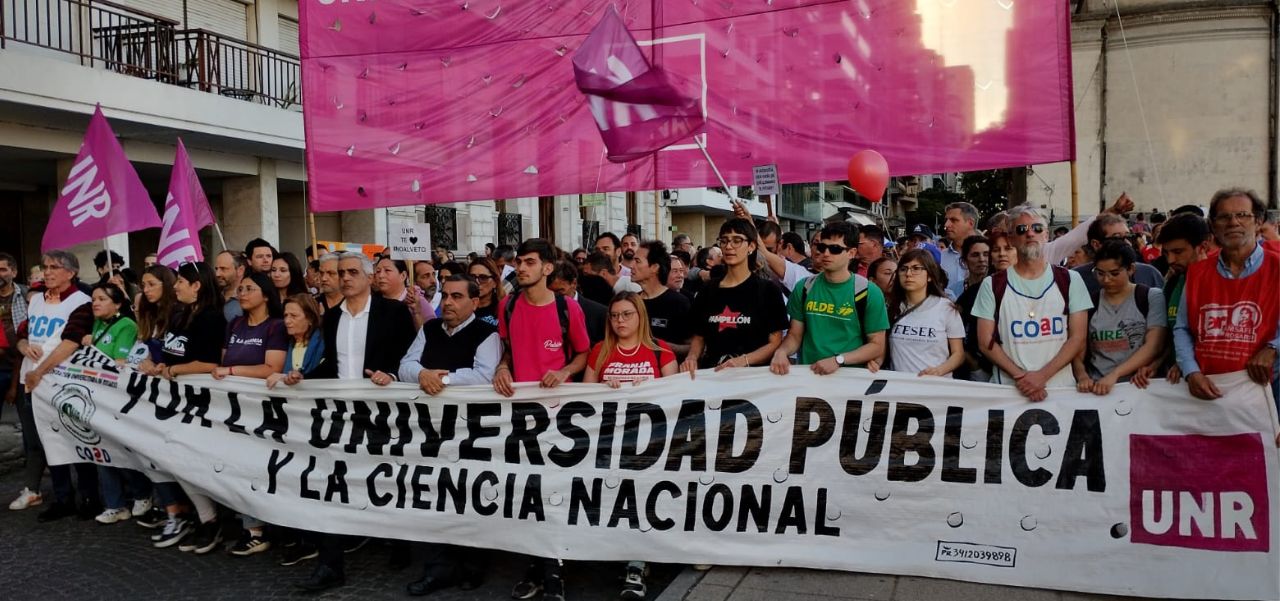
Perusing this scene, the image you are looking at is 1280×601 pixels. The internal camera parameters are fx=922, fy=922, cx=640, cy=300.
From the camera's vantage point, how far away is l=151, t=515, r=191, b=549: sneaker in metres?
5.69

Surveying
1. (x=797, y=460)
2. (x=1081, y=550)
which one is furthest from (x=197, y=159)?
(x=1081, y=550)

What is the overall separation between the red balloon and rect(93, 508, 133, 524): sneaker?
215 inches

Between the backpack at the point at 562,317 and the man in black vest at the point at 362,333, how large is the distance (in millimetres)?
610

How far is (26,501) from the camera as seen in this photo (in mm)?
6648

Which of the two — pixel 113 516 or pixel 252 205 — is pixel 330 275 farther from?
pixel 252 205

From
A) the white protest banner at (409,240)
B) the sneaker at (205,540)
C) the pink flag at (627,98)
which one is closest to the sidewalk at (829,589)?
the pink flag at (627,98)

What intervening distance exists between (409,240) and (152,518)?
3377 mm

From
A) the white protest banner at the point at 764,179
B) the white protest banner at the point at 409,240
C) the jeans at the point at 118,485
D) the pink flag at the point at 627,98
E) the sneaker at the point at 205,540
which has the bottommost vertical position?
the sneaker at the point at 205,540

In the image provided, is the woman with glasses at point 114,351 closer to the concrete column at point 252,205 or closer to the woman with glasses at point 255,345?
the woman with glasses at point 255,345

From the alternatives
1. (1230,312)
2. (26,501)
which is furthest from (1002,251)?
(26,501)

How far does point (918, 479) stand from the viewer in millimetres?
4547

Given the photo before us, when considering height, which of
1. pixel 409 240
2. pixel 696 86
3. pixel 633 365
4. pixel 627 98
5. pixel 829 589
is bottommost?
pixel 829 589

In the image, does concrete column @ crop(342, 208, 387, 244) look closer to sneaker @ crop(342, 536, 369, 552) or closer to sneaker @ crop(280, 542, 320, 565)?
sneaker @ crop(342, 536, 369, 552)

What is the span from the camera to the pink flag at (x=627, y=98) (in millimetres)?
5652
